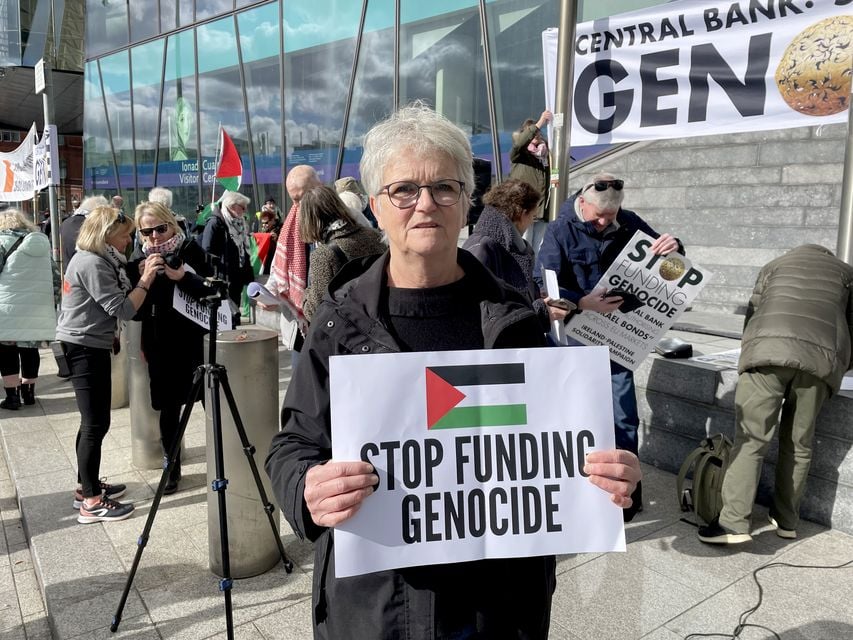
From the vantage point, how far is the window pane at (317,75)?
1166 centimetres

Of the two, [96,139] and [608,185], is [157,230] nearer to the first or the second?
[608,185]

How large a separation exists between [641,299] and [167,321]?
303cm

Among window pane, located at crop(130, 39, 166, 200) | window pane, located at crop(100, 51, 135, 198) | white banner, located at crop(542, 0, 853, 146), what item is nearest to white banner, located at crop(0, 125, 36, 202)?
window pane, located at crop(130, 39, 166, 200)

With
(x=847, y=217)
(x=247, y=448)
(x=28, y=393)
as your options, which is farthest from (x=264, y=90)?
(x=847, y=217)

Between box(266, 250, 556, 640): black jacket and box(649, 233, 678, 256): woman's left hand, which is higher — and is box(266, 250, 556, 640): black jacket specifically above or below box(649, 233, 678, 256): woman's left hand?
below

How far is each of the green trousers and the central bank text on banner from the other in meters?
2.59

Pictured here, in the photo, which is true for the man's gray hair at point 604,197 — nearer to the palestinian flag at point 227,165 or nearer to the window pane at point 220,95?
the palestinian flag at point 227,165

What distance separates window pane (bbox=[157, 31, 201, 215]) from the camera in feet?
51.5

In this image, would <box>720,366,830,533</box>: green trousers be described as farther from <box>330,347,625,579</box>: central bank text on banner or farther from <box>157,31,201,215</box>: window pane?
<box>157,31,201,215</box>: window pane

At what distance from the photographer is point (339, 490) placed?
133 cm

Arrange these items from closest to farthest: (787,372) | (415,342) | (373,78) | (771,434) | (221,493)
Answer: (415,342) < (221,493) < (787,372) < (771,434) < (373,78)

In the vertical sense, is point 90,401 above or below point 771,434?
above

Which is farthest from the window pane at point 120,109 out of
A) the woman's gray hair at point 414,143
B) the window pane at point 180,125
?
the woman's gray hair at point 414,143

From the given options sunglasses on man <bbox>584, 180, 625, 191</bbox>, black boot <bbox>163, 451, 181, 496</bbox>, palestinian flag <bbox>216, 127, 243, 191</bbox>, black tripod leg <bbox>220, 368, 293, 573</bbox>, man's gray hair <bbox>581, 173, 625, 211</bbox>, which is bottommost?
black boot <bbox>163, 451, 181, 496</bbox>
